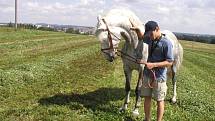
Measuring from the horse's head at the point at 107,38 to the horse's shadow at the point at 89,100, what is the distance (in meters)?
1.99

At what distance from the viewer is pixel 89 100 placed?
43.4ft

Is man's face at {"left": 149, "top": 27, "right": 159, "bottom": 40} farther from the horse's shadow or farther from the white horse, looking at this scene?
the horse's shadow

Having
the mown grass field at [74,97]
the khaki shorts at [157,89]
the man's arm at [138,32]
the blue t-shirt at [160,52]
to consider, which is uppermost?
the man's arm at [138,32]

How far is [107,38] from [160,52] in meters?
1.56

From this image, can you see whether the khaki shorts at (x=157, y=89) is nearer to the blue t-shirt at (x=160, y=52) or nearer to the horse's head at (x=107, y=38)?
the blue t-shirt at (x=160, y=52)

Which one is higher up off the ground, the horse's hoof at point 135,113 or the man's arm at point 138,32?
the man's arm at point 138,32

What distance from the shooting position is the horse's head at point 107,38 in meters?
10.6

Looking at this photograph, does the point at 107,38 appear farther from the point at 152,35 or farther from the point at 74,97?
the point at 74,97

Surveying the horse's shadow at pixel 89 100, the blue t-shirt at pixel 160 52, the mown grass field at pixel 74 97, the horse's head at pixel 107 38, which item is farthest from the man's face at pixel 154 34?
the horse's shadow at pixel 89 100

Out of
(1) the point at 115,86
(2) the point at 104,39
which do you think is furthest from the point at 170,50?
(1) the point at 115,86

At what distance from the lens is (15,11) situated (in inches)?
2702

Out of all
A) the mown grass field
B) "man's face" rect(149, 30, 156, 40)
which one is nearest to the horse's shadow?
the mown grass field

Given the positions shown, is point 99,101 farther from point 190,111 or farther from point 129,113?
point 190,111

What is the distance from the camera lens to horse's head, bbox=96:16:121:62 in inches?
419
